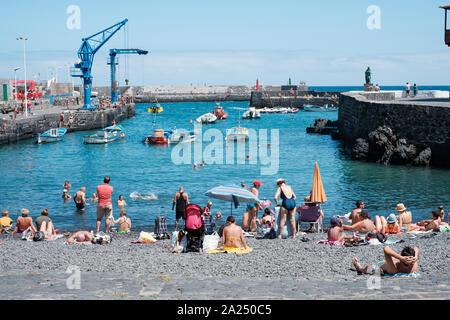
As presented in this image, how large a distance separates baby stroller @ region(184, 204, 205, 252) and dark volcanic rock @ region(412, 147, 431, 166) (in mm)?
22516

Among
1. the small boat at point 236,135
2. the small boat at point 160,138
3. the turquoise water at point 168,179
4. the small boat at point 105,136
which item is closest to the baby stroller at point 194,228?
the turquoise water at point 168,179

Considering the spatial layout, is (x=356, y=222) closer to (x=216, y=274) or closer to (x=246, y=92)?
(x=216, y=274)

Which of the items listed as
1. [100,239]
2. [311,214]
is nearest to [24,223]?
[100,239]

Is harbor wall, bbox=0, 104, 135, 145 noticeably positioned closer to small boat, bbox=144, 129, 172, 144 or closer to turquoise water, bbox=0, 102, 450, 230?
turquoise water, bbox=0, 102, 450, 230

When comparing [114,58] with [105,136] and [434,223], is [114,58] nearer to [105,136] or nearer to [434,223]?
[105,136]

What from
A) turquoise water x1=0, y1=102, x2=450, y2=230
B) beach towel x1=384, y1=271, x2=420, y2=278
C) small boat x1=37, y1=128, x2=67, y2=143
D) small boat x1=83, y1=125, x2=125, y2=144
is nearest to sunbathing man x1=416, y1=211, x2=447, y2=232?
turquoise water x1=0, y1=102, x2=450, y2=230

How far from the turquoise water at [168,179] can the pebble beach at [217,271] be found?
725 cm

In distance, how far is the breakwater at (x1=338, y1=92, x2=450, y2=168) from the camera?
1230 inches

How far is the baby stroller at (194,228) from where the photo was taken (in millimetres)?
11781

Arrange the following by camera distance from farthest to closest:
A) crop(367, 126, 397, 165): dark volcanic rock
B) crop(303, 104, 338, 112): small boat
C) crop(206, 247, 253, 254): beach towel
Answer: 1. crop(303, 104, 338, 112): small boat
2. crop(367, 126, 397, 165): dark volcanic rock
3. crop(206, 247, 253, 254): beach towel

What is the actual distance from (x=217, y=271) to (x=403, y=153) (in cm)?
2493

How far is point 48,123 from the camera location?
191ft

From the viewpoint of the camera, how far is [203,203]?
23.3 m
